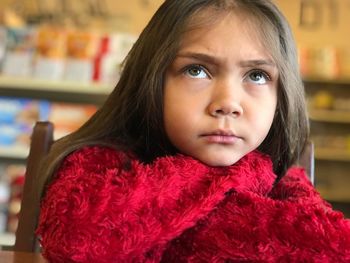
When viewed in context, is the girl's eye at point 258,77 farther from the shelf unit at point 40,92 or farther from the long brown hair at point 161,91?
the shelf unit at point 40,92

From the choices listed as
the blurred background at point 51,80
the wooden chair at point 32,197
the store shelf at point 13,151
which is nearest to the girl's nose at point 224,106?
the wooden chair at point 32,197

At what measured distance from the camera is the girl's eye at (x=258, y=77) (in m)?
0.60

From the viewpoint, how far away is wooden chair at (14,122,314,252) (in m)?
0.83

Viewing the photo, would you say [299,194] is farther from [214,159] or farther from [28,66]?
[28,66]

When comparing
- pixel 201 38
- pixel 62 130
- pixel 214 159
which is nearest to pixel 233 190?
pixel 214 159

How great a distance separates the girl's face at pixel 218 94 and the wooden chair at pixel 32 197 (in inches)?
11.3

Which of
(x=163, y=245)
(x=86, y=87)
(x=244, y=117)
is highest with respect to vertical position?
(x=86, y=87)

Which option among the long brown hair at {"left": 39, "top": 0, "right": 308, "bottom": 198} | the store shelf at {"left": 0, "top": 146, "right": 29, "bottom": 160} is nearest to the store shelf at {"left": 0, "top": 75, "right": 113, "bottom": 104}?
the store shelf at {"left": 0, "top": 146, "right": 29, "bottom": 160}

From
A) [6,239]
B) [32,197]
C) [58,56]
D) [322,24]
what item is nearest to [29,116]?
[58,56]

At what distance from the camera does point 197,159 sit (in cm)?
58

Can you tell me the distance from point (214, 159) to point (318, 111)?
283cm

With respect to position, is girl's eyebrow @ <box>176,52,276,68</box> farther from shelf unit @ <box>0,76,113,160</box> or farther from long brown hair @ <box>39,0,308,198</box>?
shelf unit @ <box>0,76,113,160</box>

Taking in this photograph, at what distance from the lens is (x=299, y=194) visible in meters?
0.62

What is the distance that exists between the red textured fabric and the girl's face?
28 millimetres
